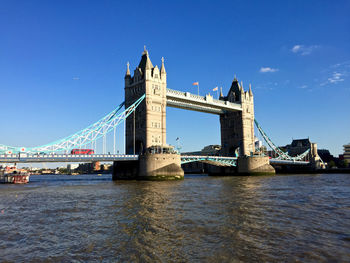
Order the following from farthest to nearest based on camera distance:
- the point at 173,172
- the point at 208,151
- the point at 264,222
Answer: the point at 208,151 < the point at 173,172 < the point at 264,222

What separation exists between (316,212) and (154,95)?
46288 mm

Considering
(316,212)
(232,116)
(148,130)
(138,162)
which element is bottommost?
(316,212)

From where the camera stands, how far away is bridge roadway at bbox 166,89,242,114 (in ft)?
211

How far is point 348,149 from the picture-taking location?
4811 inches

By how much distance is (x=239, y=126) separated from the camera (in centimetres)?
8188

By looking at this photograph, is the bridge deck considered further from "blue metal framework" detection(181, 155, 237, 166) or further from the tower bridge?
"blue metal framework" detection(181, 155, 237, 166)

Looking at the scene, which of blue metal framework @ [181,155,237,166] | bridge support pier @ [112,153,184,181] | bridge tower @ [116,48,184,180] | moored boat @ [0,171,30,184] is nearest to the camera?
bridge support pier @ [112,153,184,181]

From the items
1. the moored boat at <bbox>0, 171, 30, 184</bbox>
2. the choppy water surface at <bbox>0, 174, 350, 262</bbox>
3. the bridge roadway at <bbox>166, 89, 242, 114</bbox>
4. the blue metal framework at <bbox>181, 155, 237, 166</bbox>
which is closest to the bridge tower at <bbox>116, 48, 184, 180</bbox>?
the bridge roadway at <bbox>166, 89, 242, 114</bbox>

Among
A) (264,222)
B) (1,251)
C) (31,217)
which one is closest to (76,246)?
(1,251)

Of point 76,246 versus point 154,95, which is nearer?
point 76,246

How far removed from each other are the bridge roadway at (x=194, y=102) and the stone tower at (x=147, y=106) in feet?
11.7

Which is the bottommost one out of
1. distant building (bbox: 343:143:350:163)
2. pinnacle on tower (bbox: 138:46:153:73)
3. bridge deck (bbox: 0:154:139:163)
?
bridge deck (bbox: 0:154:139:163)

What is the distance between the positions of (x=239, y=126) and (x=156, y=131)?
32.0 meters

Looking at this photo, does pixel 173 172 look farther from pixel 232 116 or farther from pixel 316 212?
pixel 232 116
